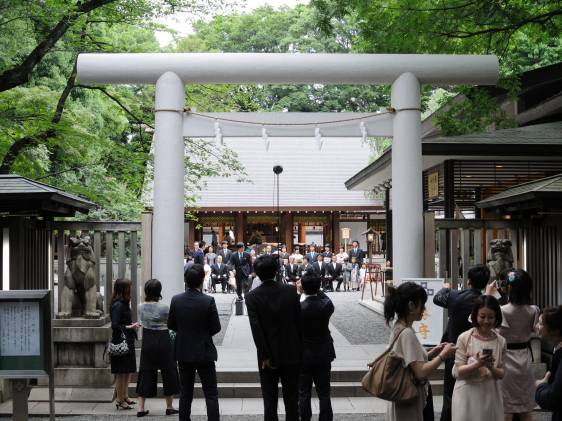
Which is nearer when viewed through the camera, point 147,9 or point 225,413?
point 225,413

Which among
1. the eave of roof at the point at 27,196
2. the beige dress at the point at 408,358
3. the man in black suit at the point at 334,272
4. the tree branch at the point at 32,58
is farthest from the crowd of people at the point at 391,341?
the man in black suit at the point at 334,272

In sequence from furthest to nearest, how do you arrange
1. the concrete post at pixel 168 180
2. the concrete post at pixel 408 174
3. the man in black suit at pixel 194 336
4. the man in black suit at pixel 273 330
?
the concrete post at pixel 408 174, the concrete post at pixel 168 180, the man in black suit at pixel 194 336, the man in black suit at pixel 273 330

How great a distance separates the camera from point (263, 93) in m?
44.6

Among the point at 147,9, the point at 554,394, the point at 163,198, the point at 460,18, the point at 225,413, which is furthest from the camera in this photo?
the point at 147,9

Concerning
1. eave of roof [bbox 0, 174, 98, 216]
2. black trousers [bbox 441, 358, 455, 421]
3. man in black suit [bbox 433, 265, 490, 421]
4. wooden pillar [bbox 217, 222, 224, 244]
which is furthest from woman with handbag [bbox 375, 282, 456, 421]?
wooden pillar [bbox 217, 222, 224, 244]

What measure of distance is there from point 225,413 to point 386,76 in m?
5.44

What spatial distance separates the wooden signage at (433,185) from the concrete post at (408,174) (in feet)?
20.9

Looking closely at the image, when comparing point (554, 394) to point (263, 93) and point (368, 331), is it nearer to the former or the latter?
point (368, 331)

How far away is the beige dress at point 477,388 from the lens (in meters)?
4.96

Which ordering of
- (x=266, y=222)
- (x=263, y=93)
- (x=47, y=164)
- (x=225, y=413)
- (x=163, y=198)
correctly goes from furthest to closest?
(x=263, y=93), (x=266, y=222), (x=47, y=164), (x=163, y=198), (x=225, y=413)

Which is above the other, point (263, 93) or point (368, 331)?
A: point (263, 93)

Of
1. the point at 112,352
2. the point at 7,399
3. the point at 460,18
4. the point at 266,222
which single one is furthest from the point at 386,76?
the point at 266,222

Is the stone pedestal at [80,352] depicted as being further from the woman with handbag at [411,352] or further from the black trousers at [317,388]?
the woman with handbag at [411,352]

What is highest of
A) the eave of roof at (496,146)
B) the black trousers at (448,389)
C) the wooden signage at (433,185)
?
the eave of roof at (496,146)
